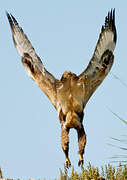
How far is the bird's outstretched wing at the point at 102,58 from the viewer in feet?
38.8

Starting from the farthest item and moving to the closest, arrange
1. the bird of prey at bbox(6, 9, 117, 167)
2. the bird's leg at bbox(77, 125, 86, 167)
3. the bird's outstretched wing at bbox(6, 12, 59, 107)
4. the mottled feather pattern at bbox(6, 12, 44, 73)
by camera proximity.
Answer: the mottled feather pattern at bbox(6, 12, 44, 73)
the bird's outstretched wing at bbox(6, 12, 59, 107)
the bird of prey at bbox(6, 9, 117, 167)
the bird's leg at bbox(77, 125, 86, 167)

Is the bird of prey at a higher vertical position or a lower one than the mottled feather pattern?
lower

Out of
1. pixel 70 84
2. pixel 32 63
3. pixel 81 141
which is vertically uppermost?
pixel 32 63

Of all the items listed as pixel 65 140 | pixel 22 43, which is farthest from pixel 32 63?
pixel 65 140

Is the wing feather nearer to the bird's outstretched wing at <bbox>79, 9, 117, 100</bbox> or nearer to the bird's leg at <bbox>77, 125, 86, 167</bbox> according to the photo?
the bird's outstretched wing at <bbox>79, 9, 117, 100</bbox>

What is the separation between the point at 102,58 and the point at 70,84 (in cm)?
128

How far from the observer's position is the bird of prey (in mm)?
11461

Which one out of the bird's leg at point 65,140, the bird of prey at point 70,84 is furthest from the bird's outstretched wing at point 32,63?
the bird's leg at point 65,140

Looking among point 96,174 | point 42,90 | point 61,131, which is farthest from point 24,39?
point 96,174

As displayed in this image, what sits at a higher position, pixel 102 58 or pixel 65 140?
pixel 102 58

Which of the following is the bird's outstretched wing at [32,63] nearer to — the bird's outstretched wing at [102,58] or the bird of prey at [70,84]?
the bird of prey at [70,84]

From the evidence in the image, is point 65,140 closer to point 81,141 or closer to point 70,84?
point 81,141

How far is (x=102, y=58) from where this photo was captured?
40.6ft

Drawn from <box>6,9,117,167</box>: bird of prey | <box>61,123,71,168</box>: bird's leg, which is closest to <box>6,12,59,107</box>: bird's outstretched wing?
<box>6,9,117,167</box>: bird of prey
